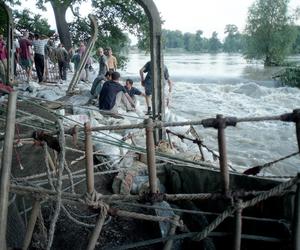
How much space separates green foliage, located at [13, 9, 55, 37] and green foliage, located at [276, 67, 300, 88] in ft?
45.7

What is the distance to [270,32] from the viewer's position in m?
38.6

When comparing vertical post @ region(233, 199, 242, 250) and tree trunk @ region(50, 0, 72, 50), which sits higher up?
tree trunk @ region(50, 0, 72, 50)

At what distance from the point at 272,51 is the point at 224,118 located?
127 feet

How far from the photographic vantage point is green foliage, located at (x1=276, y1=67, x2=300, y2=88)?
834 inches

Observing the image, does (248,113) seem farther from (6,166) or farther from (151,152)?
(6,166)

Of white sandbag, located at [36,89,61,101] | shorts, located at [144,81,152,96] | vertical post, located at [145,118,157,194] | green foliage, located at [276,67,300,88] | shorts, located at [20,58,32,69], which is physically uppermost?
shorts, located at [20,58,32,69]

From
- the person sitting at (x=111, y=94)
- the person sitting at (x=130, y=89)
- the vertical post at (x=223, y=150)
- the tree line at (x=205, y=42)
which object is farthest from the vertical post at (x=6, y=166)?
the tree line at (x=205, y=42)

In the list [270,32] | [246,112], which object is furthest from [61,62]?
[270,32]

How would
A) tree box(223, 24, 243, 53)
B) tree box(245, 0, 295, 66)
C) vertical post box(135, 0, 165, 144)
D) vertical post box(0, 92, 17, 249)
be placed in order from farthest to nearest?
tree box(223, 24, 243, 53), tree box(245, 0, 295, 66), vertical post box(135, 0, 165, 144), vertical post box(0, 92, 17, 249)

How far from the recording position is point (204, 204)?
3.29 meters

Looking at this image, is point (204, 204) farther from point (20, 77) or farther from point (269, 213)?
point (20, 77)

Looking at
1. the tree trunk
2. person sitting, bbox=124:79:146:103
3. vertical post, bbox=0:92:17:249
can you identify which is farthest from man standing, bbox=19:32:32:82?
vertical post, bbox=0:92:17:249

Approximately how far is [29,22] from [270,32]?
28.2m

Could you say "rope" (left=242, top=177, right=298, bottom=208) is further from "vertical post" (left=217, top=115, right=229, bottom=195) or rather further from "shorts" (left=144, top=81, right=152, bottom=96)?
"shorts" (left=144, top=81, right=152, bottom=96)
